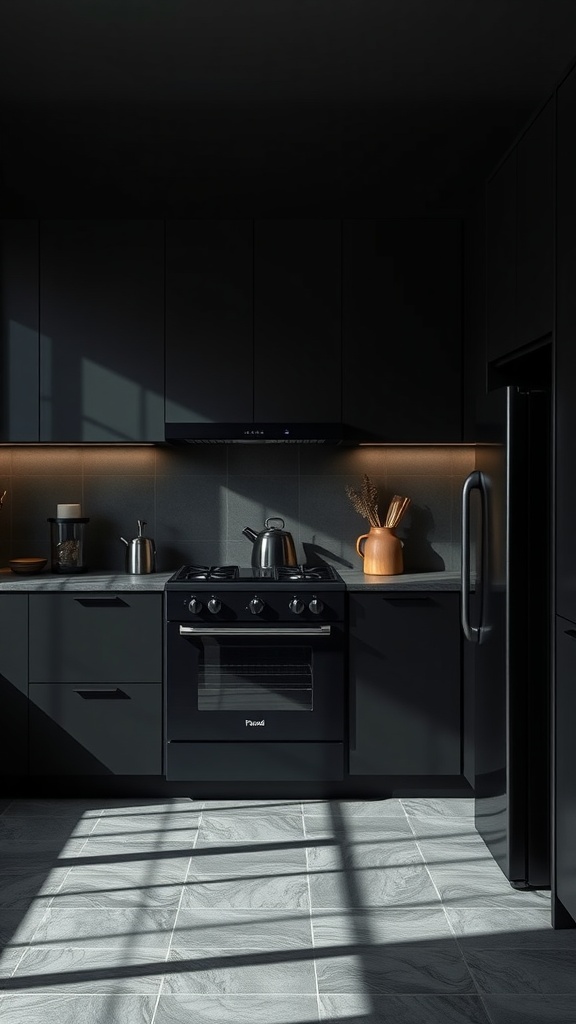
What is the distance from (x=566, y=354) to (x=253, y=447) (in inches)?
→ 82.8

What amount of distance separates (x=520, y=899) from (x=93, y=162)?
323 centimetres

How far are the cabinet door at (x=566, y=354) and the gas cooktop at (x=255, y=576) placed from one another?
4.38 feet

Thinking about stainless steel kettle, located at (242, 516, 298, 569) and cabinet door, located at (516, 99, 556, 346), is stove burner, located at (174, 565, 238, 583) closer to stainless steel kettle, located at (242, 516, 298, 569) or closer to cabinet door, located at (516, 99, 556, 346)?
stainless steel kettle, located at (242, 516, 298, 569)

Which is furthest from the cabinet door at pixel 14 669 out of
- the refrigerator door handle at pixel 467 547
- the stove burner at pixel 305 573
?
the refrigerator door handle at pixel 467 547

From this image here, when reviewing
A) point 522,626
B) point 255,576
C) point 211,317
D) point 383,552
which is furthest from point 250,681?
point 211,317

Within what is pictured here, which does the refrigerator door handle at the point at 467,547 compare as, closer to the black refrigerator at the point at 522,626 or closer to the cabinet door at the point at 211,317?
the black refrigerator at the point at 522,626

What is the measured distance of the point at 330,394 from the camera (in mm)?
4062

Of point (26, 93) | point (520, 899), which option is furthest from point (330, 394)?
point (520, 899)

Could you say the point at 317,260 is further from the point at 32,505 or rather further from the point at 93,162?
the point at 32,505

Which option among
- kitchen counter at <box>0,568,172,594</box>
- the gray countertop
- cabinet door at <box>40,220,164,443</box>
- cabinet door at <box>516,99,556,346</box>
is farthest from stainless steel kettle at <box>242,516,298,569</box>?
cabinet door at <box>516,99,556,346</box>

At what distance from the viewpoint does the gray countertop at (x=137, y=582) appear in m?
3.82

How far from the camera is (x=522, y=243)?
9.95ft

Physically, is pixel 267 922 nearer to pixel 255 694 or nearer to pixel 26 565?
pixel 255 694

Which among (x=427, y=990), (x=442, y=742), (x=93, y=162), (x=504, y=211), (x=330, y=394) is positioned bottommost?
(x=427, y=990)
